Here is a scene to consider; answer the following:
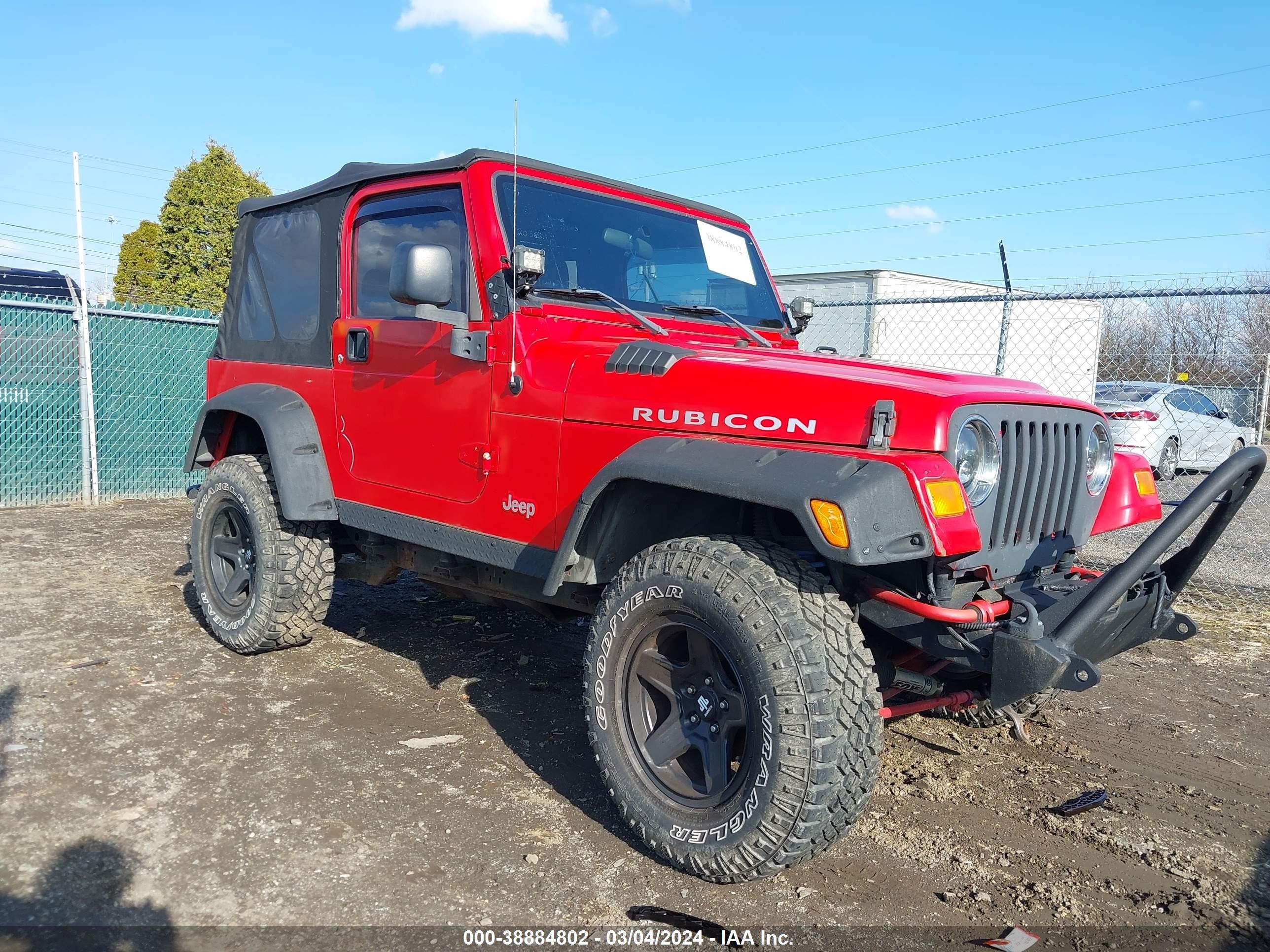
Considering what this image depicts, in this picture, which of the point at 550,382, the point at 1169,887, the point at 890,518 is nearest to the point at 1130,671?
the point at 1169,887

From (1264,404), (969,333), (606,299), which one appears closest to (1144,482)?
(606,299)

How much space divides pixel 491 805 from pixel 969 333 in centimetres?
1291

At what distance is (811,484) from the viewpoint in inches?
93.3

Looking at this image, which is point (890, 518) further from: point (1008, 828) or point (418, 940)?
point (418, 940)

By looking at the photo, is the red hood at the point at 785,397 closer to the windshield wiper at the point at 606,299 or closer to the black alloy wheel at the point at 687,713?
the windshield wiper at the point at 606,299

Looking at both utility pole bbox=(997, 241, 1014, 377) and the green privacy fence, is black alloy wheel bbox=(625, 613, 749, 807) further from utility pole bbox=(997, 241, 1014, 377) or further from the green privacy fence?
the green privacy fence

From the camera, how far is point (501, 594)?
3.85m

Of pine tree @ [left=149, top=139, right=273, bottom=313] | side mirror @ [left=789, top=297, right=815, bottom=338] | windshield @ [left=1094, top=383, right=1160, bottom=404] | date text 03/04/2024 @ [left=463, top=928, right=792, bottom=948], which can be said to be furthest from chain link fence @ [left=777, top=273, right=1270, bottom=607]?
pine tree @ [left=149, top=139, right=273, bottom=313]

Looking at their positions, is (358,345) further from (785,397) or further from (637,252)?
(785,397)

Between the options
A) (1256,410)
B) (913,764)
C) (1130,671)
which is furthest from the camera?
(1256,410)

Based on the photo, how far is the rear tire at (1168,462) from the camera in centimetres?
1030

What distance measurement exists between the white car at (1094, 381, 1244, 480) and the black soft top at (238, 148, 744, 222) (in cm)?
809

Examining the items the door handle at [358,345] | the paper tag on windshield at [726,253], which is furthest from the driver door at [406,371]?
the paper tag on windshield at [726,253]

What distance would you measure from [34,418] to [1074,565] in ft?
28.9
